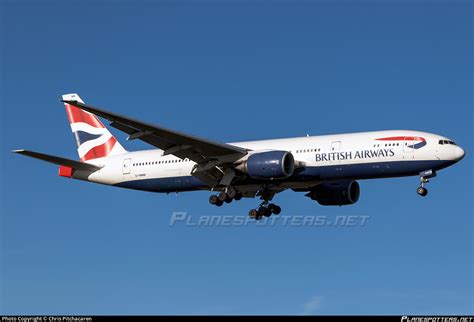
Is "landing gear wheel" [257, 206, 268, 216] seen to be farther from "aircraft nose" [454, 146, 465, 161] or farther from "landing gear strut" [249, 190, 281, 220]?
"aircraft nose" [454, 146, 465, 161]

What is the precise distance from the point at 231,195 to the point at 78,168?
1097 cm

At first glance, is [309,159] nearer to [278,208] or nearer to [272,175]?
[272,175]

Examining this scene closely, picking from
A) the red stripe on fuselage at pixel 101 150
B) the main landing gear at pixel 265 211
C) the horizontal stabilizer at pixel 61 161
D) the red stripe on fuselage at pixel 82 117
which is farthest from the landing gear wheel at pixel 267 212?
the red stripe on fuselage at pixel 82 117

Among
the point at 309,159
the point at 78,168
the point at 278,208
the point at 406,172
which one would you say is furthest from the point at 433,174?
the point at 78,168

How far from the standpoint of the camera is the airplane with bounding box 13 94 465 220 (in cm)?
4597

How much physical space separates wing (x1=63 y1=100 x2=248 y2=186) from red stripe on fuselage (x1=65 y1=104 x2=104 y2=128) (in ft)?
36.4

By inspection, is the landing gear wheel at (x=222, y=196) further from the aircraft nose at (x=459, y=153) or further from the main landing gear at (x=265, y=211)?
the aircraft nose at (x=459, y=153)

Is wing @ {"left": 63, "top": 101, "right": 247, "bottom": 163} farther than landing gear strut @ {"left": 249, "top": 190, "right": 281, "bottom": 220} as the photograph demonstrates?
No

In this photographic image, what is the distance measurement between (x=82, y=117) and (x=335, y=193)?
58.9 feet

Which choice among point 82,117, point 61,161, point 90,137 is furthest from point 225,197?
point 82,117

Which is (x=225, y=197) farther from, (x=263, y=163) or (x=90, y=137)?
(x=90, y=137)

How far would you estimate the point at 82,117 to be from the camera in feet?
195

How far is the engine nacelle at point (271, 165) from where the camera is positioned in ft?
153

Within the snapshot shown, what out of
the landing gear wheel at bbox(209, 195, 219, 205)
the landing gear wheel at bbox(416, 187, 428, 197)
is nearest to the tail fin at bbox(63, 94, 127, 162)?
the landing gear wheel at bbox(209, 195, 219, 205)
